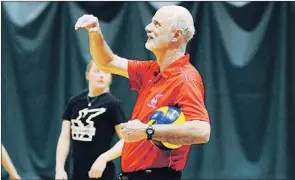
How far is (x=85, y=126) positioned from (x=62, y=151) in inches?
12.1

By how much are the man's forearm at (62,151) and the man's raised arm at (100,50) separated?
4.64ft

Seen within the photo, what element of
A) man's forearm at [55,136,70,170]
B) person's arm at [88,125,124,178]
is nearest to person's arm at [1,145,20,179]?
man's forearm at [55,136,70,170]

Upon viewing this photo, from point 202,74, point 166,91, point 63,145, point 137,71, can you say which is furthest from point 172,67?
point 202,74

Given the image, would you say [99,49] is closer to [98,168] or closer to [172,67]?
[172,67]

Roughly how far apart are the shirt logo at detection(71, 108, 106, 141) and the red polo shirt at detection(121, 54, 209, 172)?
1.26 meters

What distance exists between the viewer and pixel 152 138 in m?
1.90

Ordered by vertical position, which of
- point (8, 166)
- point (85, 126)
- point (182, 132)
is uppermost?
point (182, 132)

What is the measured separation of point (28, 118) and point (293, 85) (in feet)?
6.01

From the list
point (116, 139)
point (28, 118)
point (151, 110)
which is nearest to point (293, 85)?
point (116, 139)

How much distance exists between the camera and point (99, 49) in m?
2.19

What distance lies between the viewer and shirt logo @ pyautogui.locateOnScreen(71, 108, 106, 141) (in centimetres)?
339

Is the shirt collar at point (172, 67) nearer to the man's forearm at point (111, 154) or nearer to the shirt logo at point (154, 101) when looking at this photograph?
the shirt logo at point (154, 101)

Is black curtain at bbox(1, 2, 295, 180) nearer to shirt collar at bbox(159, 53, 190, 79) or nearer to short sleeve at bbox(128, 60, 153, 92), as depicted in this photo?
short sleeve at bbox(128, 60, 153, 92)

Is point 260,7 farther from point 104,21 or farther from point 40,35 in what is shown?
point 40,35
